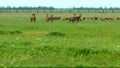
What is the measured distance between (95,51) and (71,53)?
1.05 m

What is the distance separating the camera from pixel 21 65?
41.0 ft

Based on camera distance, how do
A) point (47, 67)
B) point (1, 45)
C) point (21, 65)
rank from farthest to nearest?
point (1, 45)
point (21, 65)
point (47, 67)

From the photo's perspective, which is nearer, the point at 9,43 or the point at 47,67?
the point at 47,67

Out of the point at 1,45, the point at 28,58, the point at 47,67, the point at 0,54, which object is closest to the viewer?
the point at 47,67

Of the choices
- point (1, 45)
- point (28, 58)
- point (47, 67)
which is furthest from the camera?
point (1, 45)

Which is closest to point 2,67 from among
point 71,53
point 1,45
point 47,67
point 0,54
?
point 47,67

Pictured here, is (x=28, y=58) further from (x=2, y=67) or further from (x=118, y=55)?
(x=118, y=55)

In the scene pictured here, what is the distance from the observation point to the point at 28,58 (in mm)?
14094

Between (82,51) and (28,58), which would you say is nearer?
(28,58)

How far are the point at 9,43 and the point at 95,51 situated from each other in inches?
191

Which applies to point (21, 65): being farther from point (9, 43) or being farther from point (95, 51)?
point (9, 43)

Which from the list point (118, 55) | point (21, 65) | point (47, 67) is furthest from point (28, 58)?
point (118, 55)

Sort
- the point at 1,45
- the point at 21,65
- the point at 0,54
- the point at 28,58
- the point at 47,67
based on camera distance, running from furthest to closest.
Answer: the point at 1,45 → the point at 0,54 → the point at 28,58 → the point at 21,65 → the point at 47,67

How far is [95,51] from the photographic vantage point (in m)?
15.7
